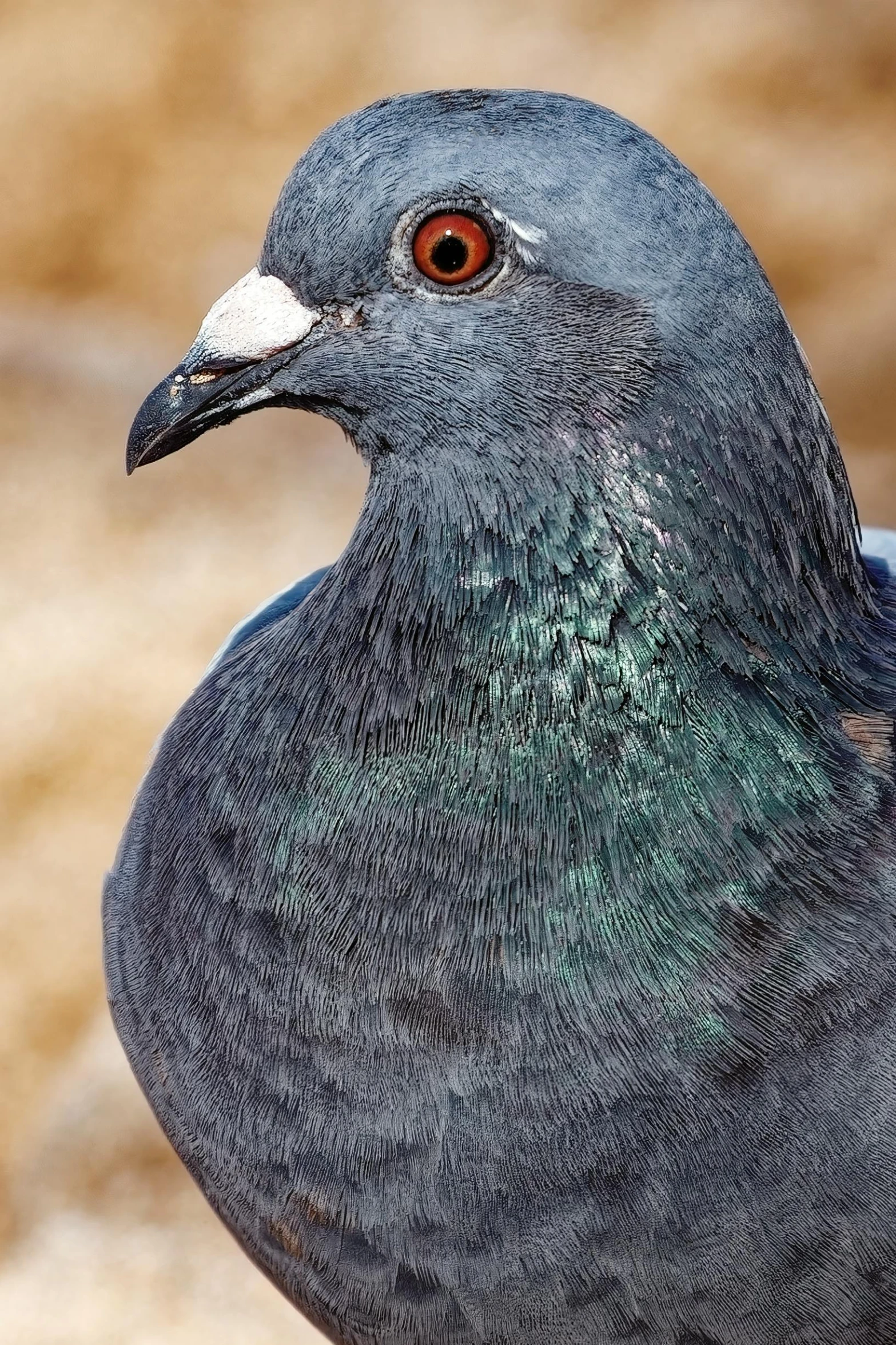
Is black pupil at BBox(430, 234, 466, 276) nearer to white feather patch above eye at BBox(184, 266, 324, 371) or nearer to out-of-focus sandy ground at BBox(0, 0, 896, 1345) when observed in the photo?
white feather patch above eye at BBox(184, 266, 324, 371)

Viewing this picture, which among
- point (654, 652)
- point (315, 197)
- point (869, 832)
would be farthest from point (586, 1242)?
point (315, 197)

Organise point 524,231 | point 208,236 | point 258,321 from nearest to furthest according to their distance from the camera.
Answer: point 524,231 → point 258,321 → point 208,236

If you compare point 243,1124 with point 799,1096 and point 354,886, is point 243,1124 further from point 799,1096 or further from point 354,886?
point 799,1096

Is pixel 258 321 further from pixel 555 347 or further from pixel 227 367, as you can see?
pixel 555 347

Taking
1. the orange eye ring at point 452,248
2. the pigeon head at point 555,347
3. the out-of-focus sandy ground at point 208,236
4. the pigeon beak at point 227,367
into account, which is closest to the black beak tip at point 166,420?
the pigeon beak at point 227,367

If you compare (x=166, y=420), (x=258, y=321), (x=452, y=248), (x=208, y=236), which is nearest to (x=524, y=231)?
(x=452, y=248)

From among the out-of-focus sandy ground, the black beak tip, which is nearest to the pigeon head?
the black beak tip

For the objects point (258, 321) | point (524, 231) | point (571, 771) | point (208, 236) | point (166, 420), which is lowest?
point (571, 771)
